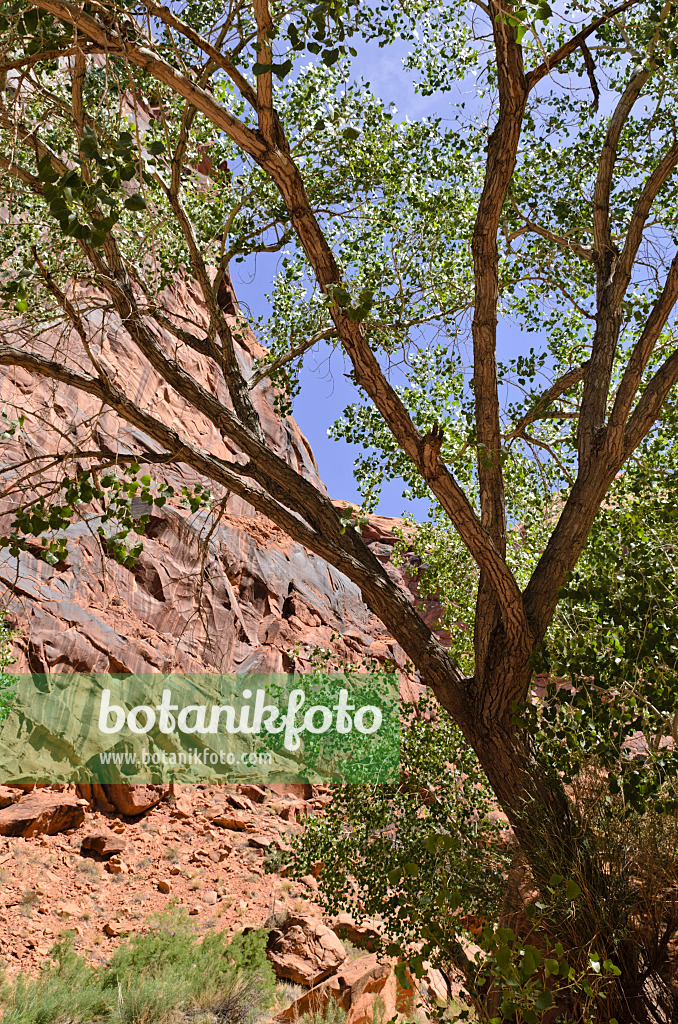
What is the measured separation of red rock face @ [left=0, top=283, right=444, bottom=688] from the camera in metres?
15.6

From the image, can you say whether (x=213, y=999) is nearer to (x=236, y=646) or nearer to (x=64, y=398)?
(x=236, y=646)

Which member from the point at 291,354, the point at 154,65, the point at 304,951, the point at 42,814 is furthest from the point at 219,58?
the point at 42,814

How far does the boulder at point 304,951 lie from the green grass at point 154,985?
25 centimetres

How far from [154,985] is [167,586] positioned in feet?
33.2

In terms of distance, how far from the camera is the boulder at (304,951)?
9930mm

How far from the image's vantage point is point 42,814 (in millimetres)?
12719

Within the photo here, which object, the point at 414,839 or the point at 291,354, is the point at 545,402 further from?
the point at 414,839

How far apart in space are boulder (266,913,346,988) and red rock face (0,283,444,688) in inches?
180

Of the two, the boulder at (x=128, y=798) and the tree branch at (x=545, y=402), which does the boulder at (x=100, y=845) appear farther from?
the tree branch at (x=545, y=402)

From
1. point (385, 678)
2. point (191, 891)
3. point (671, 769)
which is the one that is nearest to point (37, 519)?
point (671, 769)

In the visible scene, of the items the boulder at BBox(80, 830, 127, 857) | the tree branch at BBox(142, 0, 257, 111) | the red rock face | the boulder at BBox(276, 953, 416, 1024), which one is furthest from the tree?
the boulder at BBox(80, 830, 127, 857)

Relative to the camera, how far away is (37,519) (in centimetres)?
370

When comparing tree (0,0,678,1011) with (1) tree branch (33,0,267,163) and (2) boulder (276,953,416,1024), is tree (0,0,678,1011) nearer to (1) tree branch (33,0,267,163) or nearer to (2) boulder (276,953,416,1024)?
(1) tree branch (33,0,267,163)

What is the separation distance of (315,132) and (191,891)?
44.0 feet
